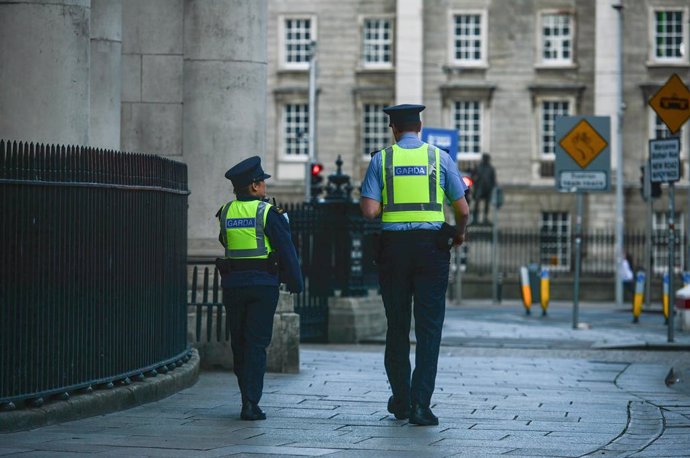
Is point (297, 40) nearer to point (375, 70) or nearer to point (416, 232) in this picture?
point (375, 70)

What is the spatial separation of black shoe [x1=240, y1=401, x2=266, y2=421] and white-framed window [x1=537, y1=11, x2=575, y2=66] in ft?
141

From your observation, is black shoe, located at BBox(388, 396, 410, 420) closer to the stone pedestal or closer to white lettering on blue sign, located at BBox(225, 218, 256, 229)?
white lettering on blue sign, located at BBox(225, 218, 256, 229)

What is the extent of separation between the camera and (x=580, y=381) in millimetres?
14719

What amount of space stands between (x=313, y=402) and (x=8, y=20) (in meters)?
3.52

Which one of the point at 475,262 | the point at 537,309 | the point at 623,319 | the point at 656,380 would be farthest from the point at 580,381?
the point at 475,262

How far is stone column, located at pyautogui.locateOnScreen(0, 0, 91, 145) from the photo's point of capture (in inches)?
458

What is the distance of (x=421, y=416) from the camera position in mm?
10406

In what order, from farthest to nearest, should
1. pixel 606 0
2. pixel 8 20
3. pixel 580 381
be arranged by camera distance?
pixel 606 0 → pixel 580 381 → pixel 8 20

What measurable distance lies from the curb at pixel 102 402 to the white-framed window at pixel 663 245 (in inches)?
1363

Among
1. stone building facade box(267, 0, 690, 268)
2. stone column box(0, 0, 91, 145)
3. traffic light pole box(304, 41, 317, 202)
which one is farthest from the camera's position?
stone building facade box(267, 0, 690, 268)

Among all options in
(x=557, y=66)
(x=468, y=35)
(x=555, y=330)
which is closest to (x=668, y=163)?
(x=555, y=330)

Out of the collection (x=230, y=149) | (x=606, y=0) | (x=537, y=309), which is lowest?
(x=537, y=309)

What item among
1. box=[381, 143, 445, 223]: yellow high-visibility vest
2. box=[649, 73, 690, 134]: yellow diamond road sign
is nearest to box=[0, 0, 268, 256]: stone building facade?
box=[381, 143, 445, 223]: yellow high-visibility vest

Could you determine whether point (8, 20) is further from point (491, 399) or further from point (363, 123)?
point (363, 123)
